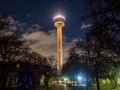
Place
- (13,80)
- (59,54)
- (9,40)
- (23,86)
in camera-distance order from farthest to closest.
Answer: (59,54), (13,80), (9,40), (23,86)

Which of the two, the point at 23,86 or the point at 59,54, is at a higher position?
the point at 59,54

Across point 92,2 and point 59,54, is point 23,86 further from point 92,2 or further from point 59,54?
point 59,54

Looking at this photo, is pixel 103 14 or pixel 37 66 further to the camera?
pixel 37 66

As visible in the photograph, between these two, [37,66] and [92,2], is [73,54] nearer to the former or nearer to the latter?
[37,66]

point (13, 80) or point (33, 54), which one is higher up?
point (33, 54)

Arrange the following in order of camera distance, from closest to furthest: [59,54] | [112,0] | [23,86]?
1. [112,0]
2. [23,86]
3. [59,54]

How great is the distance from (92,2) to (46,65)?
215ft

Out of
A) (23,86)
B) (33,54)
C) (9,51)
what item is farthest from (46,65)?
(23,86)

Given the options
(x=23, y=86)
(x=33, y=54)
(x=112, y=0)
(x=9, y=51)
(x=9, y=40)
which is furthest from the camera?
(x=33, y=54)

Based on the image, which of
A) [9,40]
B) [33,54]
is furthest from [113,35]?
[33,54]

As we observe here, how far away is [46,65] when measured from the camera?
8506 cm

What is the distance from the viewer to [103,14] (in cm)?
2011

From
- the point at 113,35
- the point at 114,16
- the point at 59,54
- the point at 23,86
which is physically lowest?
the point at 23,86

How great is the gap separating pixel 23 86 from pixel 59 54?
16859 cm
